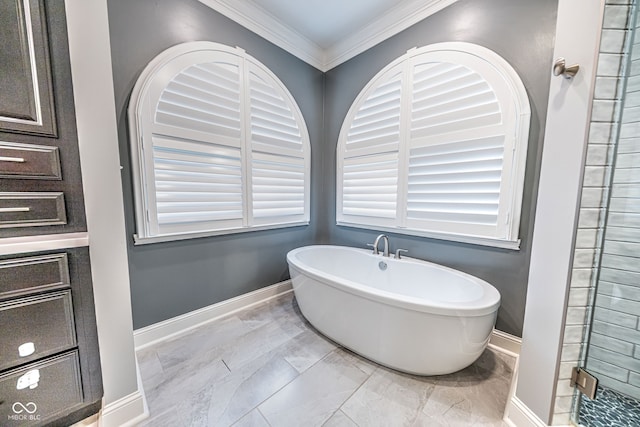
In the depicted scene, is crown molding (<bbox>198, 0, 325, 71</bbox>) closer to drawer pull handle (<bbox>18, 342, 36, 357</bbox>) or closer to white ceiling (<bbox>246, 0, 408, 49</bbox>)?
white ceiling (<bbox>246, 0, 408, 49</bbox>)

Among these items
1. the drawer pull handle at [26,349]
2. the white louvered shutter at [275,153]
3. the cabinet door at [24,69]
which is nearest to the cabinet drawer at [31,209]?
the cabinet door at [24,69]

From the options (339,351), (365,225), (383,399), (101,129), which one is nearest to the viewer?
(101,129)

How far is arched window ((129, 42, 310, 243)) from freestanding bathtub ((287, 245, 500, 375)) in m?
0.81

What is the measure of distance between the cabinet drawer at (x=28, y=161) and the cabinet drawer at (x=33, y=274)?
331mm

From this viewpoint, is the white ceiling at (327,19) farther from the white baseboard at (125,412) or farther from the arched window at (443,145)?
the white baseboard at (125,412)

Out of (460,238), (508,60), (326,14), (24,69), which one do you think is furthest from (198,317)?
(508,60)

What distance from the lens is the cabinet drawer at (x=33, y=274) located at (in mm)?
847

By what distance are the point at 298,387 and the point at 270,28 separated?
3059 millimetres

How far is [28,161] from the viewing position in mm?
859

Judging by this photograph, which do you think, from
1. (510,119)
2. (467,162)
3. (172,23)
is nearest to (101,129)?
(172,23)

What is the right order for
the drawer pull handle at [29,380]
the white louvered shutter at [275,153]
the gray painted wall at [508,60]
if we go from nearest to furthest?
the drawer pull handle at [29,380], the gray painted wall at [508,60], the white louvered shutter at [275,153]

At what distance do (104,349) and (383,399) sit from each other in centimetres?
149

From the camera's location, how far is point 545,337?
3.41ft

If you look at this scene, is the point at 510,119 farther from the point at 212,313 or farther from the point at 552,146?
the point at 212,313
